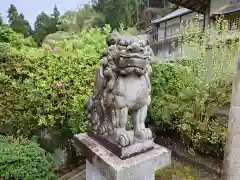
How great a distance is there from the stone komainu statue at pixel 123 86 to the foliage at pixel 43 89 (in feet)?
4.79

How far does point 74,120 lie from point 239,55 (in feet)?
7.67

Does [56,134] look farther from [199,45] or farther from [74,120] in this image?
[199,45]

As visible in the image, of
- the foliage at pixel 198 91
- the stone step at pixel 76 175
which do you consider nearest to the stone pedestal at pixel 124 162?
the stone step at pixel 76 175

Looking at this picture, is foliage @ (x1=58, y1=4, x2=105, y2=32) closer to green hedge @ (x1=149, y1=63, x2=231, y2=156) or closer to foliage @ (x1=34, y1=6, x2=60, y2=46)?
foliage @ (x1=34, y1=6, x2=60, y2=46)

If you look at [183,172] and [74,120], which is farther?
[183,172]

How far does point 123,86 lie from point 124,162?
1.79 ft

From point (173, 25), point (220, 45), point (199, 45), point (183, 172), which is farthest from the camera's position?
point (173, 25)

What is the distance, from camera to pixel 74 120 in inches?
117

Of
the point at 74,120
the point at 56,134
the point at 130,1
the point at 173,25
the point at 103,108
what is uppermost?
the point at 130,1

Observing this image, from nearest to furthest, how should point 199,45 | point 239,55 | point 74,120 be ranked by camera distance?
point 239,55, point 74,120, point 199,45

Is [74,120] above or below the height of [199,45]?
below

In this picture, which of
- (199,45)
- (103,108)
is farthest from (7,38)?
(199,45)

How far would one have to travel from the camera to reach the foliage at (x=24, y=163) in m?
1.91

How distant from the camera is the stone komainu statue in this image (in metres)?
1.33
